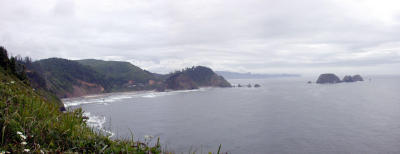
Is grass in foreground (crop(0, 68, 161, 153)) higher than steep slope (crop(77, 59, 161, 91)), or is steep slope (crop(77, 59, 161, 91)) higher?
steep slope (crop(77, 59, 161, 91))

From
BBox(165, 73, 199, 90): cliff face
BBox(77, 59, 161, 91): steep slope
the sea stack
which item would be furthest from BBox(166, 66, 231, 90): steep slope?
the sea stack

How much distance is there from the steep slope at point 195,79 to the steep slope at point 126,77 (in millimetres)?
11661

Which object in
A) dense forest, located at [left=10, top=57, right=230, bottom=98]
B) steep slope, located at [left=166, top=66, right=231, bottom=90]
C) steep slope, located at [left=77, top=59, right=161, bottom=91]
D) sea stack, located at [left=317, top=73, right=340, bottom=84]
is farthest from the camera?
sea stack, located at [left=317, top=73, right=340, bottom=84]

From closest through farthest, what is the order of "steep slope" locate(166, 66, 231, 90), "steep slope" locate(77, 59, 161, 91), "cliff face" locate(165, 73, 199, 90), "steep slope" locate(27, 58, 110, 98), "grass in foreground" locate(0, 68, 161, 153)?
"grass in foreground" locate(0, 68, 161, 153) < "steep slope" locate(27, 58, 110, 98) < "steep slope" locate(77, 59, 161, 91) < "cliff face" locate(165, 73, 199, 90) < "steep slope" locate(166, 66, 231, 90)

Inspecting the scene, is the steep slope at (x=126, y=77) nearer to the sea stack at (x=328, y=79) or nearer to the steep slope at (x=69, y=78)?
the steep slope at (x=69, y=78)

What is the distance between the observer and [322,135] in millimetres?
36031

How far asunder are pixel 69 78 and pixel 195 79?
89276 millimetres

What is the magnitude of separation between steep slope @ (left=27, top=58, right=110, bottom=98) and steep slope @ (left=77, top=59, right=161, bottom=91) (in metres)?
10.4

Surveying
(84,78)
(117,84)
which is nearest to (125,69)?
(117,84)

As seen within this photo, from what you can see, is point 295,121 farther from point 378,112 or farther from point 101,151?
point 101,151

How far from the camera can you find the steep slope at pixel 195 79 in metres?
160

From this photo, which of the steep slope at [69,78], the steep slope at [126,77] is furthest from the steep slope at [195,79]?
the steep slope at [69,78]

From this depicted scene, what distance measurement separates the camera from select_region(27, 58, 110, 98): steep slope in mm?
110312

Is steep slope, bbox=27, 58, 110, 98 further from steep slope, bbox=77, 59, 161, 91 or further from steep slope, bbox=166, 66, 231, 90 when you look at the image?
steep slope, bbox=166, 66, 231, 90
